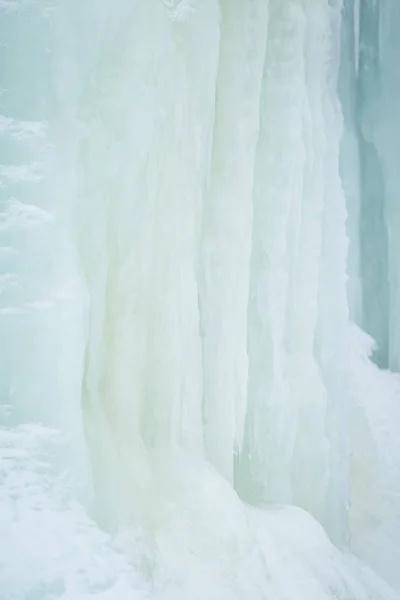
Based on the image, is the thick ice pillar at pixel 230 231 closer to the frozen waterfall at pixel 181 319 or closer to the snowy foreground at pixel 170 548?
the frozen waterfall at pixel 181 319

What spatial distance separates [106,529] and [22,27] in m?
1.30

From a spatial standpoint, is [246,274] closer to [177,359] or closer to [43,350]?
[177,359]

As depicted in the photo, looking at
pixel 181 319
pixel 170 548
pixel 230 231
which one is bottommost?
pixel 170 548

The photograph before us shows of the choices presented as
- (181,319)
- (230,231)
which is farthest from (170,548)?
(230,231)

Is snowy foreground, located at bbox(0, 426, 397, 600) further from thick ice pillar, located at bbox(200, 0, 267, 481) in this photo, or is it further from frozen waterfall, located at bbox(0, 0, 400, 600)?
thick ice pillar, located at bbox(200, 0, 267, 481)

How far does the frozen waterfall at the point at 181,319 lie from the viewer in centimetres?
158

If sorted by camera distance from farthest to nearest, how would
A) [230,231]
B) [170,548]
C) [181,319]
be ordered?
[230,231]
[181,319]
[170,548]

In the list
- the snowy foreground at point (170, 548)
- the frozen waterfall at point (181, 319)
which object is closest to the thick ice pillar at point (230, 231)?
the frozen waterfall at point (181, 319)

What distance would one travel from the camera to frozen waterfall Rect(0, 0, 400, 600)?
158cm

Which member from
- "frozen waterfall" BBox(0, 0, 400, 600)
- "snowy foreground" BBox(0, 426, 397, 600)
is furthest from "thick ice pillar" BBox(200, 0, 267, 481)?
"snowy foreground" BBox(0, 426, 397, 600)

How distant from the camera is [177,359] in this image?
7.09 ft

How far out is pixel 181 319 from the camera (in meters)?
2.22

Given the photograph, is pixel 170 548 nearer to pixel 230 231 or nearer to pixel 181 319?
pixel 181 319

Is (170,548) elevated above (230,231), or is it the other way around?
(230,231)
